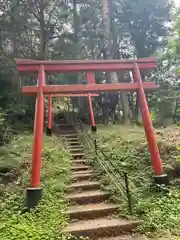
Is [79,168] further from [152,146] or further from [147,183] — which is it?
[152,146]

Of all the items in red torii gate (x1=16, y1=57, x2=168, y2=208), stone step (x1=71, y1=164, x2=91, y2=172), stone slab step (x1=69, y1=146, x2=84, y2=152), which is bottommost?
stone step (x1=71, y1=164, x2=91, y2=172)

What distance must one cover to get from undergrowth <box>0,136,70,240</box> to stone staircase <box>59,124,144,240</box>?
0.24 metres

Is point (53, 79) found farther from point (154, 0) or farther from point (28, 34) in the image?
point (154, 0)

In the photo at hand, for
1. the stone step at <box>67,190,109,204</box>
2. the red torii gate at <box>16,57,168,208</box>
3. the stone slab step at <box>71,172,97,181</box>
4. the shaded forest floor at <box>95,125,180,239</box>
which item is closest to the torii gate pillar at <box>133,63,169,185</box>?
the red torii gate at <box>16,57,168,208</box>

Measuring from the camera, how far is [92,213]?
5.16 m

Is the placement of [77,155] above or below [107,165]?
below

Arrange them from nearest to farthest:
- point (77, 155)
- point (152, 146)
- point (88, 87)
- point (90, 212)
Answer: point (90, 212) < point (152, 146) < point (88, 87) < point (77, 155)

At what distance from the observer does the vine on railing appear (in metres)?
5.34

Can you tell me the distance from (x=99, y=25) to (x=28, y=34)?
4.76m

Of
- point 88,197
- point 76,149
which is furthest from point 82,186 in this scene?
point 76,149

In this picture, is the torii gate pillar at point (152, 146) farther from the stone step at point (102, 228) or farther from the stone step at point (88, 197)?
the stone step at point (102, 228)

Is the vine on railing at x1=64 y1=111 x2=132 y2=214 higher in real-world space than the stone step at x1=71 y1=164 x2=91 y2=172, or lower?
higher

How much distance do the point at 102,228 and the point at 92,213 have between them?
63 cm

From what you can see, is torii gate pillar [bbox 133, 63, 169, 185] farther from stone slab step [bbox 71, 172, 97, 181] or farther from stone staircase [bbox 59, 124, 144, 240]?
stone slab step [bbox 71, 172, 97, 181]
